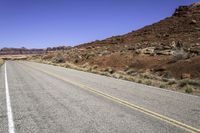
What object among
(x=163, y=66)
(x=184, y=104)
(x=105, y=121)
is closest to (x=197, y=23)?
(x=163, y=66)

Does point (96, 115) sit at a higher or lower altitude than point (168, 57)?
lower

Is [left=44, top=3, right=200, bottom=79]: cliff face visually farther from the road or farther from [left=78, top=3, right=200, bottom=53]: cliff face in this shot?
the road

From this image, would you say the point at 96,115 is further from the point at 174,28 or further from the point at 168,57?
the point at 174,28

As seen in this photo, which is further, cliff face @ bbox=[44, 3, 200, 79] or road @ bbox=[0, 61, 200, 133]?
cliff face @ bbox=[44, 3, 200, 79]

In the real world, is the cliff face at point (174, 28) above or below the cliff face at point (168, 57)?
above

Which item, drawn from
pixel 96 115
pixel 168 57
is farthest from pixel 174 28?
pixel 96 115

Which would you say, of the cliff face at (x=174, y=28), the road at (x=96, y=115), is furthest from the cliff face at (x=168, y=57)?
the road at (x=96, y=115)

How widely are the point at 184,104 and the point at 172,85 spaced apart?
708 centimetres

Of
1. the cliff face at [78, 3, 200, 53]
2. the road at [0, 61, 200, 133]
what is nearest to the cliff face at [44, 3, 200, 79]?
the cliff face at [78, 3, 200, 53]

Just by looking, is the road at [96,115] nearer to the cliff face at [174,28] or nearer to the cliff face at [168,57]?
the cliff face at [168,57]

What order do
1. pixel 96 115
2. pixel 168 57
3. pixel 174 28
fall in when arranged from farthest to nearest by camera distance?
1. pixel 174 28
2. pixel 168 57
3. pixel 96 115

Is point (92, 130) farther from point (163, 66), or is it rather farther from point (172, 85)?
point (163, 66)

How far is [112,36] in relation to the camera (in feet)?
278

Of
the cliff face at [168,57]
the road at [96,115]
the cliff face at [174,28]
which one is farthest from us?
the cliff face at [174,28]
